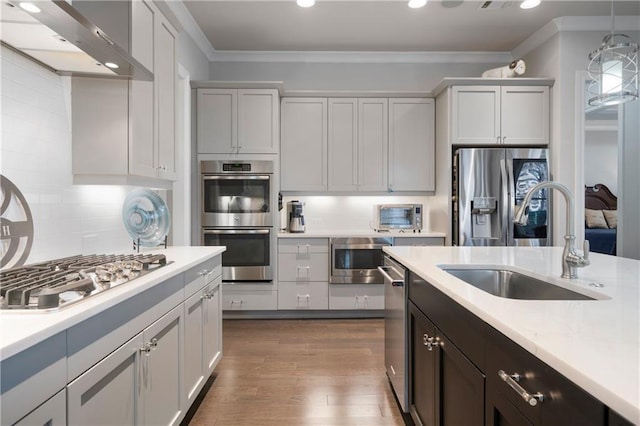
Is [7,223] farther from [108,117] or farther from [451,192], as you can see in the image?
[451,192]

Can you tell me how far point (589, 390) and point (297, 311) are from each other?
11.5 ft

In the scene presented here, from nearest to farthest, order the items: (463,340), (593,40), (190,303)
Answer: (463,340), (190,303), (593,40)

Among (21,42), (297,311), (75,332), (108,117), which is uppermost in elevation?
(21,42)

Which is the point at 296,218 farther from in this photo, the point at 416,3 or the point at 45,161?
the point at 45,161

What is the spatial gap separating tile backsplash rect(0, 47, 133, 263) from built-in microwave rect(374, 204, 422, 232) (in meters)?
2.78

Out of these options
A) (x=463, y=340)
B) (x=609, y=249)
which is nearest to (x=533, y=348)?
(x=463, y=340)

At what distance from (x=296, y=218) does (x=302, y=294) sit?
32.1 inches

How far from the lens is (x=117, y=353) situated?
50.4 inches

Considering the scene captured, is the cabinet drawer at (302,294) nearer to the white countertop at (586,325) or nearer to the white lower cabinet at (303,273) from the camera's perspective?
the white lower cabinet at (303,273)

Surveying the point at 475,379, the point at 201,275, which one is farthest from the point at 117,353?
the point at 475,379

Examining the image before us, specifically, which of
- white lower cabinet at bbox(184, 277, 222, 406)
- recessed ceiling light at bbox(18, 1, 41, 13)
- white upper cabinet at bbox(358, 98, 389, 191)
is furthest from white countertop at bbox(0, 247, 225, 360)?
white upper cabinet at bbox(358, 98, 389, 191)

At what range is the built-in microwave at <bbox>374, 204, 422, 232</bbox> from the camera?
4.12 meters

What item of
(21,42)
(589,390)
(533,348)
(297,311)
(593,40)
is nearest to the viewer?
(589,390)

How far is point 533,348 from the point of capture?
0.77 m
